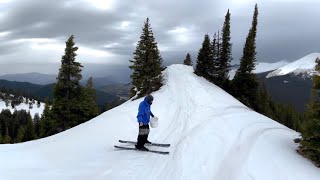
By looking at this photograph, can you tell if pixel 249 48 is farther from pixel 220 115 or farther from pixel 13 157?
pixel 13 157

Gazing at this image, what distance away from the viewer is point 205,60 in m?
56.8

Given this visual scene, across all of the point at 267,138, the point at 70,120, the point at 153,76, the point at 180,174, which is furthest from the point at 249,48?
the point at 180,174

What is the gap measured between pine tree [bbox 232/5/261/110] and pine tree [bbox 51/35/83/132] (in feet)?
90.3

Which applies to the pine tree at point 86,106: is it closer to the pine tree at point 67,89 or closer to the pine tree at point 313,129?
the pine tree at point 67,89

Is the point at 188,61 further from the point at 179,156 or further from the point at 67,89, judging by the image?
the point at 179,156

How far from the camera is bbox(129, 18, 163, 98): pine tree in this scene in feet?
130

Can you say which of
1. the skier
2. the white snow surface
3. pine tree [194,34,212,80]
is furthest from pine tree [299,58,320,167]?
pine tree [194,34,212,80]

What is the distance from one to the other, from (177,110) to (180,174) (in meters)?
15.6

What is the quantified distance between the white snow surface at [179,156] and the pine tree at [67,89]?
1899cm

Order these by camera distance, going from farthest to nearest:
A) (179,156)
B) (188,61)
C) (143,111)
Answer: (188,61)
(143,111)
(179,156)

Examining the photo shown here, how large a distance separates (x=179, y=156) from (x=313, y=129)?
5420 millimetres

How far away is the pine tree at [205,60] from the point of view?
5688 centimetres

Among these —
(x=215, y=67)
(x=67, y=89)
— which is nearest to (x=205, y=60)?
(x=215, y=67)

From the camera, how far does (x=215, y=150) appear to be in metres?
14.1
